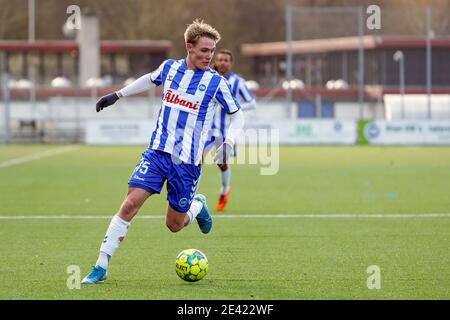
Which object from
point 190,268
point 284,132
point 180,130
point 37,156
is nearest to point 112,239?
point 190,268

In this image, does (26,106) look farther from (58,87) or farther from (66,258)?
(66,258)

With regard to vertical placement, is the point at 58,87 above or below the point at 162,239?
above

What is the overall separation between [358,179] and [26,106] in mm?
26384

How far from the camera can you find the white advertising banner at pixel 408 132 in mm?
37812

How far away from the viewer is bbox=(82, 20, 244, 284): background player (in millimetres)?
9336

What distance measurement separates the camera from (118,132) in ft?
126

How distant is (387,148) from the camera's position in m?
35.8

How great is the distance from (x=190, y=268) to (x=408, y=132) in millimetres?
29549

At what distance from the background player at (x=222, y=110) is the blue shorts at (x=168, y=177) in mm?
5859

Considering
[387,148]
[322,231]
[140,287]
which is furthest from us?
[387,148]

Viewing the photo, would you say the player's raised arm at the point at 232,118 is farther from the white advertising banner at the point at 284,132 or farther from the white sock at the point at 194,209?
the white advertising banner at the point at 284,132

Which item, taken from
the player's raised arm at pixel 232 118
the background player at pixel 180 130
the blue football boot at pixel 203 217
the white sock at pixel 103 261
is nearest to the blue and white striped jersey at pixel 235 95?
the blue football boot at pixel 203 217

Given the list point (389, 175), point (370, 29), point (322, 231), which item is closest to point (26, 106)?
point (370, 29)

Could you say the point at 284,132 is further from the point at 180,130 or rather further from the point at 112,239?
the point at 112,239
